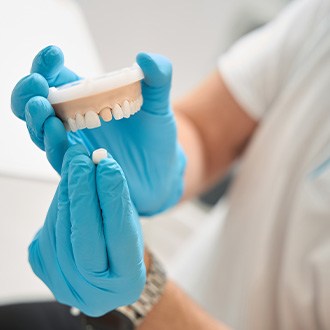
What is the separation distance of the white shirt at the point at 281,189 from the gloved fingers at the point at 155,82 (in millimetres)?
315

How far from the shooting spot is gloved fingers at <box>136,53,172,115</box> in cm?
45

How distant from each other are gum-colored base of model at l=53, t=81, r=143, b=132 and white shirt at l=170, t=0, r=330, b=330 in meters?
0.40

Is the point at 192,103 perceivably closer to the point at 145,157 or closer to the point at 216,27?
the point at 145,157

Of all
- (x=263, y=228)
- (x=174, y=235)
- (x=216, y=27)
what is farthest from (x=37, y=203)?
(x=174, y=235)

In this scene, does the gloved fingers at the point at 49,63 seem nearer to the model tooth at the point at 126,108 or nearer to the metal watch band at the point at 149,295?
the model tooth at the point at 126,108

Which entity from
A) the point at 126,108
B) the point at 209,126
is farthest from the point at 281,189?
the point at 126,108

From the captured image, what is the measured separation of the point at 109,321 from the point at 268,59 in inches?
21.7

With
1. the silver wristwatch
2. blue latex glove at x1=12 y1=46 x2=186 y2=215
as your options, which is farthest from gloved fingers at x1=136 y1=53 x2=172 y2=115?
the silver wristwatch

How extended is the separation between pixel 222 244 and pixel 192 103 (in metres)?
0.31

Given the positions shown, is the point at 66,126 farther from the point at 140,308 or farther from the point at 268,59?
the point at 268,59

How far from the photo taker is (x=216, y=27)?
4.43ft

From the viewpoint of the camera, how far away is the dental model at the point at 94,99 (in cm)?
37

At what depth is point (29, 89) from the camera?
15.3 inches

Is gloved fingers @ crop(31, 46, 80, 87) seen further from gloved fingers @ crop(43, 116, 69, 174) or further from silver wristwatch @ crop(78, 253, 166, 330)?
silver wristwatch @ crop(78, 253, 166, 330)
